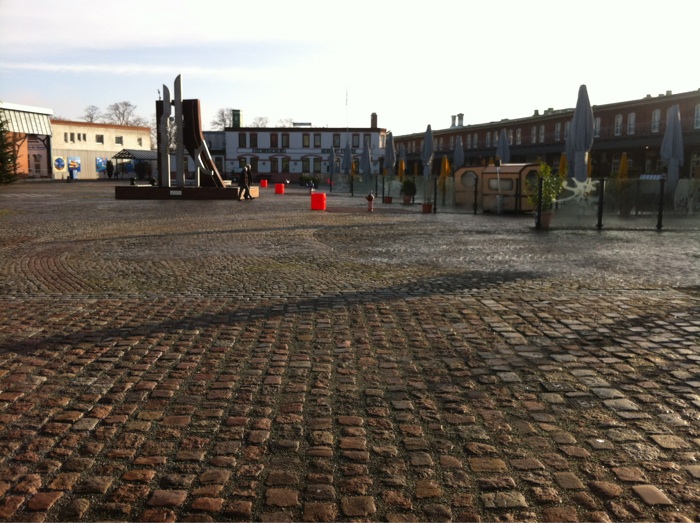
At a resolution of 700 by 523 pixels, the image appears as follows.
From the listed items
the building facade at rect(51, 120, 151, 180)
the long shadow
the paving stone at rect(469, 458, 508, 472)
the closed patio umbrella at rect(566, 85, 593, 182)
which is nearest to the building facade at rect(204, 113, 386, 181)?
the building facade at rect(51, 120, 151, 180)

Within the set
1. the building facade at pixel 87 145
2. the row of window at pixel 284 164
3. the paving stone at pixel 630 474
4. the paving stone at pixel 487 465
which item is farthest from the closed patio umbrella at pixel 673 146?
the row of window at pixel 284 164

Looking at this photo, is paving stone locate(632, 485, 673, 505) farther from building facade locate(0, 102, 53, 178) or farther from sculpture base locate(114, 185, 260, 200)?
building facade locate(0, 102, 53, 178)

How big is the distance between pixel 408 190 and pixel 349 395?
2749cm

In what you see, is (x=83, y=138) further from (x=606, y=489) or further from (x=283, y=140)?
A: (x=606, y=489)

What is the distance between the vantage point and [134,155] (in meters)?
75.5

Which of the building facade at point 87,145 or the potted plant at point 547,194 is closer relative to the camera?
the potted plant at point 547,194

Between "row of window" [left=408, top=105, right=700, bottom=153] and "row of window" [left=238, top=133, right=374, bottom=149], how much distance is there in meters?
7.81

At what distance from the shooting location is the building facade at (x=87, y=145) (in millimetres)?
71312

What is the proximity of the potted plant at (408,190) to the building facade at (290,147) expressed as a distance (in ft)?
176

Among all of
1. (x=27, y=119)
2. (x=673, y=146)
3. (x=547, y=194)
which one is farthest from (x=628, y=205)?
(x=27, y=119)

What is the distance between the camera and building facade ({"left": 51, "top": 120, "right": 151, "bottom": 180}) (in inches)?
2808

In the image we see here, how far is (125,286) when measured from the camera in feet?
27.8

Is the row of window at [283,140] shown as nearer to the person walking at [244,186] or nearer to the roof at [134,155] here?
the roof at [134,155]

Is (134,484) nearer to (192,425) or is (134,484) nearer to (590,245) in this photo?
(192,425)
